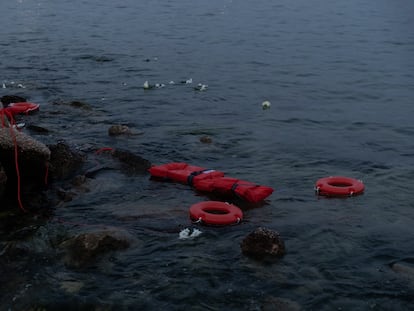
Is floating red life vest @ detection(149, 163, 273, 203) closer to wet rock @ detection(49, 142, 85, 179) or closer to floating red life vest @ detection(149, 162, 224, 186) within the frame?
floating red life vest @ detection(149, 162, 224, 186)

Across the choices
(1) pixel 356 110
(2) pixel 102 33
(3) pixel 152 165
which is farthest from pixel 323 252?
(2) pixel 102 33

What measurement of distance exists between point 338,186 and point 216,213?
284cm

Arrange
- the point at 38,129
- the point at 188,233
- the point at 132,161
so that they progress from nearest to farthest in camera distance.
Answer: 1. the point at 188,233
2. the point at 132,161
3. the point at 38,129

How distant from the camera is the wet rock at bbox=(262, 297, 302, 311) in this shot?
7.34 metres

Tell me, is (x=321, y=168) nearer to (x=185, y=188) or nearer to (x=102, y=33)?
(x=185, y=188)

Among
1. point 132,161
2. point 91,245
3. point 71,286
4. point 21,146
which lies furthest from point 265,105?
point 71,286

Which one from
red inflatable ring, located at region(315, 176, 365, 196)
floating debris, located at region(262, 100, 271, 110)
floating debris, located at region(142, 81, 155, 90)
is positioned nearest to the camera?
red inflatable ring, located at region(315, 176, 365, 196)

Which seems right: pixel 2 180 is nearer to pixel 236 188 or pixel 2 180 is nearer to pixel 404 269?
pixel 236 188

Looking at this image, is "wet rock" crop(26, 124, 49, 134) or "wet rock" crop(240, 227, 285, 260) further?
"wet rock" crop(26, 124, 49, 134)

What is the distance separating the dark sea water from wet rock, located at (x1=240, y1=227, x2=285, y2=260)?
20 cm

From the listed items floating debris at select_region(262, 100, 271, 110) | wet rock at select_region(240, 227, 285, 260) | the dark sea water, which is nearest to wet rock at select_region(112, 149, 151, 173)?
the dark sea water

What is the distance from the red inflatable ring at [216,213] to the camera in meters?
9.55

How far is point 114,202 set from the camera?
10.6 meters

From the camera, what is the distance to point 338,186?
11398 millimetres
